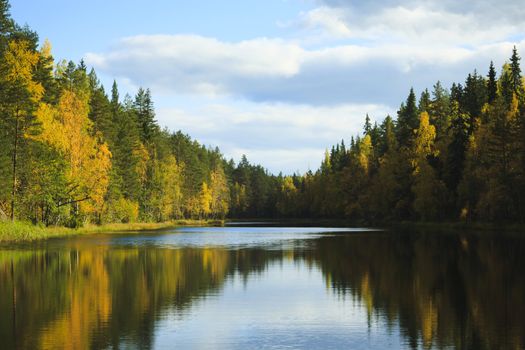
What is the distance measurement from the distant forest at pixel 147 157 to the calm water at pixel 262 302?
22.8m

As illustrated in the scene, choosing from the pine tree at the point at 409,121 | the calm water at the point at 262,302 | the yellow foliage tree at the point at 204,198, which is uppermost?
the pine tree at the point at 409,121

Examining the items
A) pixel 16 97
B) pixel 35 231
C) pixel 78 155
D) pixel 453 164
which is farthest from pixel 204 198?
pixel 16 97

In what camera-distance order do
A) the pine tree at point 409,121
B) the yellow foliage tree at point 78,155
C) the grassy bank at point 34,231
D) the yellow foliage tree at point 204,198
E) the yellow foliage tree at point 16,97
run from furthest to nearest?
1. the yellow foliage tree at point 204,198
2. the pine tree at point 409,121
3. the yellow foliage tree at point 78,155
4. the yellow foliage tree at point 16,97
5. the grassy bank at point 34,231

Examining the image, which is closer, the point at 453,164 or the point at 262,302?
the point at 262,302

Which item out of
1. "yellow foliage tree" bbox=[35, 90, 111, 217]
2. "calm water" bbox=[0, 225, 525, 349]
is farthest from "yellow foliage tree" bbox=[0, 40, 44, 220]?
"calm water" bbox=[0, 225, 525, 349]

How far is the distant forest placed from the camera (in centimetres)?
6056

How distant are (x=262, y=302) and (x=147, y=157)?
101008mm

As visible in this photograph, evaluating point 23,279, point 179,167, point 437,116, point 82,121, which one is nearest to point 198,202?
point 179,167

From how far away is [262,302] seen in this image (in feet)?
77.3

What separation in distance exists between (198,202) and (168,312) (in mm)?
Answer: 150896

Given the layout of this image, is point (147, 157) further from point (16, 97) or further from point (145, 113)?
point (16, 97)

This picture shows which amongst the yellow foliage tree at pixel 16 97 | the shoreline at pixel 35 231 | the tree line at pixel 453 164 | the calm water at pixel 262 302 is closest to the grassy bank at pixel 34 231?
the shoreline at pixel 35 231

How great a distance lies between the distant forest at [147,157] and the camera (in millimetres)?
60562

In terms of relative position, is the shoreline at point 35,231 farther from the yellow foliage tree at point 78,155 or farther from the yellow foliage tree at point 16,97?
the yellow foliage tree at point 78,155
